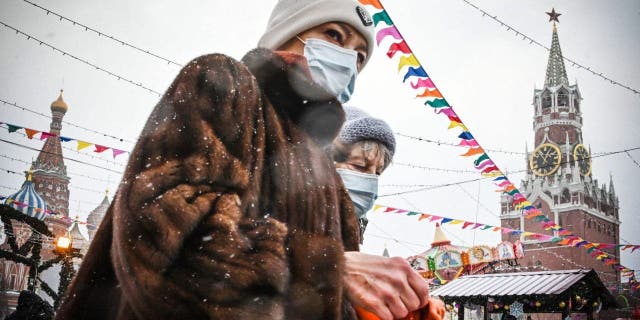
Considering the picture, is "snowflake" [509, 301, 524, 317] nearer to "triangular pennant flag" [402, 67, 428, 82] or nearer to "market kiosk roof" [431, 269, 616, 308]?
"market kiosk roof" [431, 269, 616, 308]

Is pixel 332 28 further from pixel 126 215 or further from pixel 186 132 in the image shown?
pixel 126 215

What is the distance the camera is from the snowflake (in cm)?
1100

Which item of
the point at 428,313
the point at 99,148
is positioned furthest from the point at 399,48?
the point at 99,148

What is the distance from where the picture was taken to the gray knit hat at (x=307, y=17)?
1.87m

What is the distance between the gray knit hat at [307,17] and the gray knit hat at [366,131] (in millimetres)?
1168

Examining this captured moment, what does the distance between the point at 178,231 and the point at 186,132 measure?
23 centimetres

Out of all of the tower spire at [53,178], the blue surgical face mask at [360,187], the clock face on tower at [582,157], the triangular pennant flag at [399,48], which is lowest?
the blue surgical face mask at [360,187]

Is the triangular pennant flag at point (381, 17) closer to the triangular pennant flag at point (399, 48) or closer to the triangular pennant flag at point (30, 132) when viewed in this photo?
the triangular pennant flag at point (399, 48)

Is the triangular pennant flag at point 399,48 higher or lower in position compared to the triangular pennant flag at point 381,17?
lower

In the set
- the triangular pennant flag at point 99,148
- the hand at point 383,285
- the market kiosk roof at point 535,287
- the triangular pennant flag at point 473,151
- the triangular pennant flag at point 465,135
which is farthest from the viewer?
the market kiosk roof at point 535,287

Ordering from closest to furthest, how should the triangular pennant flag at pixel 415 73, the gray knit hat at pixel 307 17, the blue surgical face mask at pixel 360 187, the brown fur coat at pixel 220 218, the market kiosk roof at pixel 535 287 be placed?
1. the brown fur coat at pixel 220 218
2. the gray knit hat at pixel 307 17
3. the blue surgical face mask at pixel 360 187
4. the triangular pennant flag at pixel 415 73
5. the market kiosk roof at pixel 535 287

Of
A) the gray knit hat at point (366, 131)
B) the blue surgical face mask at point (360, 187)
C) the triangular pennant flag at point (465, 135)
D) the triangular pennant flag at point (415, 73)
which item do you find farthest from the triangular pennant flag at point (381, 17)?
the blue surgical face mask at point (360, 187)

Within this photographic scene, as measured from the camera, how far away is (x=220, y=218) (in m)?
1.01

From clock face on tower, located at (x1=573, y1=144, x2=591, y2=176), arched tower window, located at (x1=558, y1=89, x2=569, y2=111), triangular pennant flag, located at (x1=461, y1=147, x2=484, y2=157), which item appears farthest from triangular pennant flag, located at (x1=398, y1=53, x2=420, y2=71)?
arched tower window, located at (x1=558, y1=89, x2=569, y2=111)
